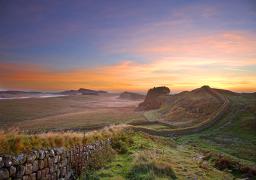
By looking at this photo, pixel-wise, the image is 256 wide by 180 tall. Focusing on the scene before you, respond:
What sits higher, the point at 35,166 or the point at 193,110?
the point at 35,166

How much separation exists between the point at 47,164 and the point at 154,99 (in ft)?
359

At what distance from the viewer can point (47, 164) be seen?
11.3 meters

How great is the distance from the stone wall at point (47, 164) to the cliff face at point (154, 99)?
326 feet

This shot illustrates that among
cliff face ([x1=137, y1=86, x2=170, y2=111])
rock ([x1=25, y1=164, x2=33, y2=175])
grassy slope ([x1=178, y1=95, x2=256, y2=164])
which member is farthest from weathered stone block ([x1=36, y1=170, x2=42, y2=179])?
cliff face ([x1=137, y1=86, x2=170, y2=111])

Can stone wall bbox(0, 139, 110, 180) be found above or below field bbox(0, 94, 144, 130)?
above

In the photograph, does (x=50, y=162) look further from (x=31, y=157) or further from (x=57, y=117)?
(x=57, y=117)

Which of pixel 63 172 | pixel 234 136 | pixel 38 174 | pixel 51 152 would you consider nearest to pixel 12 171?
pixel 38 174

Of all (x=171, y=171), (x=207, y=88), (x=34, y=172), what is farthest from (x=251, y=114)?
(x=34, y=172)

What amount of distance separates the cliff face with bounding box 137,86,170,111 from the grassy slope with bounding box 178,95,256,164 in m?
42.5

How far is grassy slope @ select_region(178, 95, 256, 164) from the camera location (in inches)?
1609

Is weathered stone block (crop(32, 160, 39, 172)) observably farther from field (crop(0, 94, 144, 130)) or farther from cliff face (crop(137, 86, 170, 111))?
cliff face (crop(137, 86, 170, 111))

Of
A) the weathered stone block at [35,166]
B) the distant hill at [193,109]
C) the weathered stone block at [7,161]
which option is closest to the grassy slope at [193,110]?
the distant hill at [193,109]

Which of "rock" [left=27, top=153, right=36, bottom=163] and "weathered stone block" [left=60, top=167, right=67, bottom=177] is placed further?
"weathered stone block" [left=60, top=167, right=67, bottom=177]

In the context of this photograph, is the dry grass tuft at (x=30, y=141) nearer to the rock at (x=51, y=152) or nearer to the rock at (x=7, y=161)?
the rock at (x=51, y=152)
